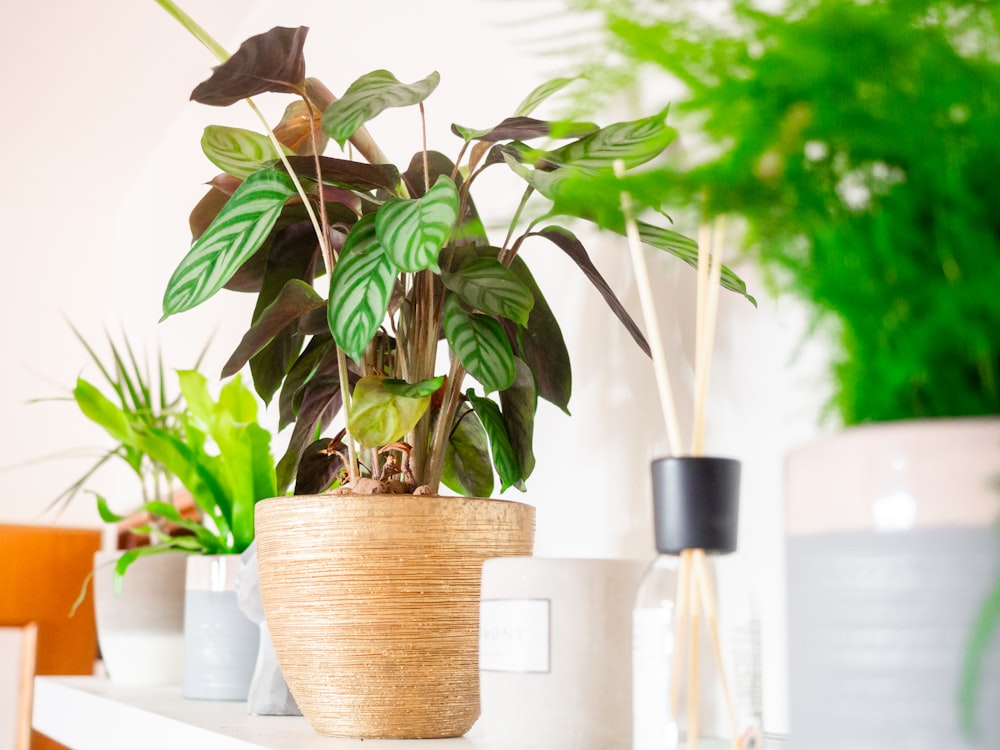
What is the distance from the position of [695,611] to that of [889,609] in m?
0.16

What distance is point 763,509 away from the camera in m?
0.75

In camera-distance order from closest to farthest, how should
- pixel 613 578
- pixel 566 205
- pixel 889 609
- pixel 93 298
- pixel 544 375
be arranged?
pixel 889 609 < pixel 566 205 < pixel 613 578 < pixel 544 375 < pixel 93 298

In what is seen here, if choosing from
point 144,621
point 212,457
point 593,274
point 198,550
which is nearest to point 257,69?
point 593,274

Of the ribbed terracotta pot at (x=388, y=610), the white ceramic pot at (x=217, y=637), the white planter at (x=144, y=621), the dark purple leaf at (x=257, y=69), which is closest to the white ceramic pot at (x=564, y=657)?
the ribbed terracotta pot at (x=388, y=610)

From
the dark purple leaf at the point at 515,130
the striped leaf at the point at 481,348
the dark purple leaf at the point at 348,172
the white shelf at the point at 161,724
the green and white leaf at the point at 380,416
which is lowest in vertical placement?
the white shelf at the point at 161,724

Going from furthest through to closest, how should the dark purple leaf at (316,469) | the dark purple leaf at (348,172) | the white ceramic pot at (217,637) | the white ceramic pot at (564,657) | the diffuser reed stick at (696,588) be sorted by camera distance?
→ the white ceramic pot at (217,637) < the dark purple leaf at (316,469) < the dark purple leaf at (348,172) < the white ceramic pot at (564,657) < the diffuser reed stick at (696,588)

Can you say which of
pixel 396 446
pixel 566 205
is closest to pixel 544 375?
pixel 396 446

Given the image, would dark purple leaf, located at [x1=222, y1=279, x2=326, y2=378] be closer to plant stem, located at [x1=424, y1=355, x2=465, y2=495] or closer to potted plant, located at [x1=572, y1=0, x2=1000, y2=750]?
plant stem, located at [x1=424, y1=355, x2=465, y2=495]

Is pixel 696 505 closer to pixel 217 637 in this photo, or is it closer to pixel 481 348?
pixel 481 348

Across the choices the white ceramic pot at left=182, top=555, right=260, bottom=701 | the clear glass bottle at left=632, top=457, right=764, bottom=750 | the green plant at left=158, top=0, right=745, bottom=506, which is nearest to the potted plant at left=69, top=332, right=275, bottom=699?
the white ceramic pot at left=182, top=555, right=260, bottom=701

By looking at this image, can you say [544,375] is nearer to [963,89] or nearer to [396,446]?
[396,446]

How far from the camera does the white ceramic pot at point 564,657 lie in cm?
60

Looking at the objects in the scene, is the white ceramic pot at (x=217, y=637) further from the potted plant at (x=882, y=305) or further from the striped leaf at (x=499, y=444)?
the potted plant at (x=882, y=305)

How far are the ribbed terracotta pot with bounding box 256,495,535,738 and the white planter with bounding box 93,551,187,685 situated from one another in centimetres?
74
